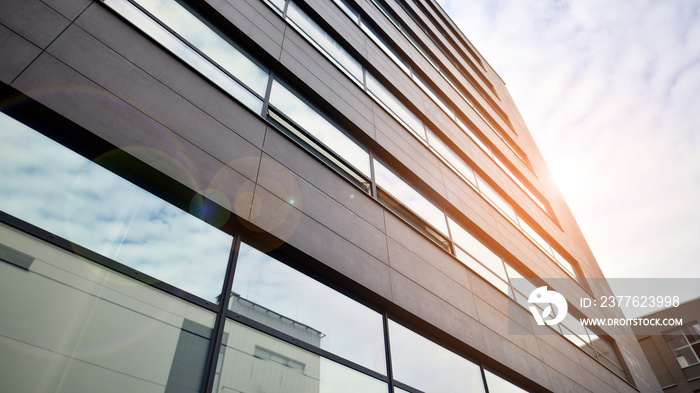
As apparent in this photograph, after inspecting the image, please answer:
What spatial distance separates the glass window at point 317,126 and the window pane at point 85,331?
537cm

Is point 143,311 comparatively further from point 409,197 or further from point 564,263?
point 564,263

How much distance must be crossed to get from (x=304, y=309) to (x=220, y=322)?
1.53 metres

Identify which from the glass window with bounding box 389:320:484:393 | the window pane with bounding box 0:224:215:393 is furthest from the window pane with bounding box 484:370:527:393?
the window pane with bounding box 0:224:215:393

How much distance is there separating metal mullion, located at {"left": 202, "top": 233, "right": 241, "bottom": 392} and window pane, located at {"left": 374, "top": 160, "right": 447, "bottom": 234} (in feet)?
17.2

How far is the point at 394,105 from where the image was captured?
47.4 ft

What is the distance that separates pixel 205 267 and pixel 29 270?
6.37 feet

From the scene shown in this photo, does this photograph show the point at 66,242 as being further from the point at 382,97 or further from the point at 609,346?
the point at 609,346

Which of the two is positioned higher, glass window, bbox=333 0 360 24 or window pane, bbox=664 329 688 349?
glass window, bbox=333 0 360 24

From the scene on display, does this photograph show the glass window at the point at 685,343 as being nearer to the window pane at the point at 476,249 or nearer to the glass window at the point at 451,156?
the glass window at the point at 451,156

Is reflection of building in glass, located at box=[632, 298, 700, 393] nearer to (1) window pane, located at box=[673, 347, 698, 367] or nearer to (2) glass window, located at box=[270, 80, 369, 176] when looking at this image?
(1) window pane, located at box=[673, 347, 698, 367]

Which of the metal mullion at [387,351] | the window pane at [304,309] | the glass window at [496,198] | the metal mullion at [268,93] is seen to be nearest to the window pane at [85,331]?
the window pane at [304,309]

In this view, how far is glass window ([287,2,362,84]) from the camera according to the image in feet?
40.0

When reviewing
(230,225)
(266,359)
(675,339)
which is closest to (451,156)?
(230,225)

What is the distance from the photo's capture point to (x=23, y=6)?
5.55 meters
